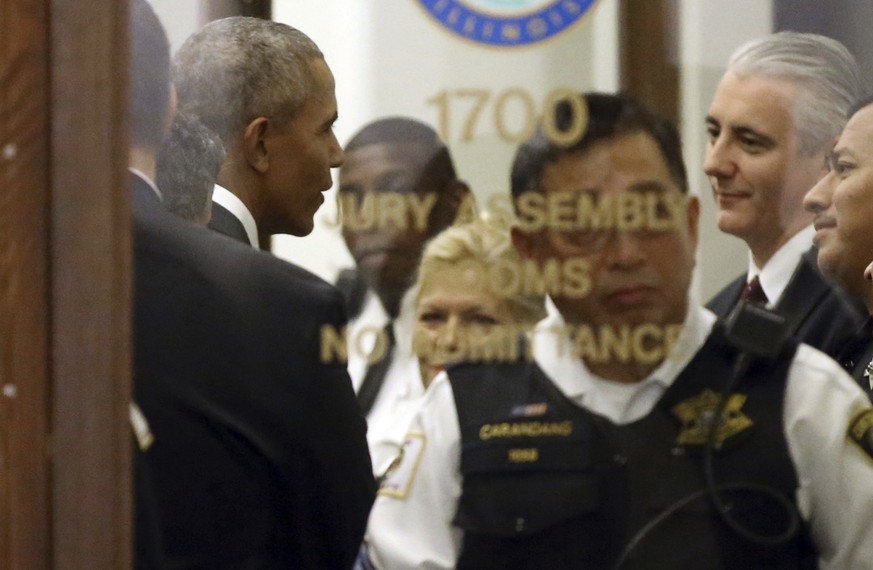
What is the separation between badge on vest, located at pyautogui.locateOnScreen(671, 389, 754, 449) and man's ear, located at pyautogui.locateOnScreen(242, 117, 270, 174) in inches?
23.4

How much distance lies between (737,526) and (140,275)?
80 cm

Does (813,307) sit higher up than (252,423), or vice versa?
(813,307)

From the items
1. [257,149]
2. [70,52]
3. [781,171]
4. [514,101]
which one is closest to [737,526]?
[781,171]

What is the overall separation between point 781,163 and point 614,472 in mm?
426

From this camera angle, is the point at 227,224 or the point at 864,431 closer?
the point at 864,431

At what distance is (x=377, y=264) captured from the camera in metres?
2.04

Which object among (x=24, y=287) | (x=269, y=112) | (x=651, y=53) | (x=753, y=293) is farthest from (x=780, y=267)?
(x=24, y=287)

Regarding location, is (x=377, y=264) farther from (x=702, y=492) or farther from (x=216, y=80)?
(x=702, y=492)

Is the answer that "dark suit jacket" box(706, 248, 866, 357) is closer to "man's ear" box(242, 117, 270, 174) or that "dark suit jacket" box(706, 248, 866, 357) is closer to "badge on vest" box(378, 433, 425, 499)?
"badge on vest" box(378, 433, 425, 499)

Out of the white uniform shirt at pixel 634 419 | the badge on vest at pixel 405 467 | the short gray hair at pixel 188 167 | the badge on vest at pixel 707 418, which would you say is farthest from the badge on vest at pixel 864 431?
the short gray hair at pixel 188 167

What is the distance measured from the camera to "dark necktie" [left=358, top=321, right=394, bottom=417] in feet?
6.69

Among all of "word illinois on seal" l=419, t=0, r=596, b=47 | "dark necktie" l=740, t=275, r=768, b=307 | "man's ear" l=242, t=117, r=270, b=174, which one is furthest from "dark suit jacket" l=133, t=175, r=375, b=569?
"dark necktie" l=740, t=275, r=768, b=307

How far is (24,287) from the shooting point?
6.82ft

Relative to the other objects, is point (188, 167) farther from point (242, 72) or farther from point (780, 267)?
point (780, 267)
